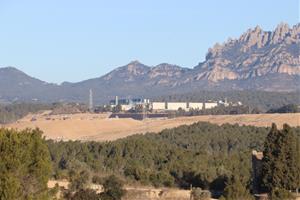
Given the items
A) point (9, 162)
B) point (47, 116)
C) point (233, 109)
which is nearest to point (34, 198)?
point (9, 162)

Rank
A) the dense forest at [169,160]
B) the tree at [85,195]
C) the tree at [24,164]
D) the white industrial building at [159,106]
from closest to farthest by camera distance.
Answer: the tree at [24,164], the tree at [85,195], the dense forest at [169,160], the white industrial building at [159,106]

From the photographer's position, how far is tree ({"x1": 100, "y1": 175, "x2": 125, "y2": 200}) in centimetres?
4165

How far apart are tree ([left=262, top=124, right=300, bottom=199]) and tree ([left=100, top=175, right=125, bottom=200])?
23.2 ft

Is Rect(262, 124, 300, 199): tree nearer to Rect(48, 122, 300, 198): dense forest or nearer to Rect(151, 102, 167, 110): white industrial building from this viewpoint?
Rect(48, 122, 300, 198): dense forest

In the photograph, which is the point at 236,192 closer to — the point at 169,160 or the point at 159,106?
the point at 169,160

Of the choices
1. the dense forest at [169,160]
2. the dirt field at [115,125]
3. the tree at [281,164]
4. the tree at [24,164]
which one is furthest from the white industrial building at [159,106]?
the tree at [24,164]

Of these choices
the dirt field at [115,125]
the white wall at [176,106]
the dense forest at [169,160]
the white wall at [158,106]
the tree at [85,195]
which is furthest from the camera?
the white wall at [176,106]

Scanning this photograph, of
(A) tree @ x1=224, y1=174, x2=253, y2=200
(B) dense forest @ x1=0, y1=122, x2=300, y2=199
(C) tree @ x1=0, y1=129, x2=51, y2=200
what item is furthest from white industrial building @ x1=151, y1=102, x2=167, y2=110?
Result: (C) tree @ x1=0, y1=129, x2=51, y2=200

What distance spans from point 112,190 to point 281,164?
819 centimetres

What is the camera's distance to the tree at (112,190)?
41650mm

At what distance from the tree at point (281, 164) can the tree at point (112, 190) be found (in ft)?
23.2

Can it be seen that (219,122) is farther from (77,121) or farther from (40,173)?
(40,173)

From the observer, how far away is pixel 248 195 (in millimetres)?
40375

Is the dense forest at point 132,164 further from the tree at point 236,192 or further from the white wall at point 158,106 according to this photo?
the white wall at point 158,106
